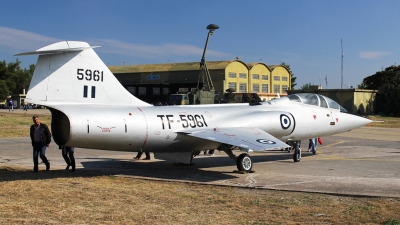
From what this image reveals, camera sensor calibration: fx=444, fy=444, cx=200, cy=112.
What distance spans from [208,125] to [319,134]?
5099 millimetres

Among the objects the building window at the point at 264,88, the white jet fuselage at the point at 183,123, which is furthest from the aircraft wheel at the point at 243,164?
the building window at the point at 264,88

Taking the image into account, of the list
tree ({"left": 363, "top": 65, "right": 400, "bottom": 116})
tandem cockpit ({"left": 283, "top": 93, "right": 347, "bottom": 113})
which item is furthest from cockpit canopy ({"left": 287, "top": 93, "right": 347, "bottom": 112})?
tree ({"left": 363, "top": 65, "right": 400, "bottom": 116})

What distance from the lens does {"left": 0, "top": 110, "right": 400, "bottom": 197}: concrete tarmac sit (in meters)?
10.9

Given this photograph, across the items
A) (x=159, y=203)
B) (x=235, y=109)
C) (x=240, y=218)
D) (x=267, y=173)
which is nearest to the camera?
(x=240, y=218)

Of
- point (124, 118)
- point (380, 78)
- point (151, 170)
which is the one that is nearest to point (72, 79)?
point (124, 118)

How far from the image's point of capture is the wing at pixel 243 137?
468 inches

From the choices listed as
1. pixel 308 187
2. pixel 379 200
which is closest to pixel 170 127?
pixel 308 187

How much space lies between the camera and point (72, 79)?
11.3 metres

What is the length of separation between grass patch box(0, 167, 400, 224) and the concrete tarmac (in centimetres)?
106

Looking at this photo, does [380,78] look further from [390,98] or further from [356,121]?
[356,121]

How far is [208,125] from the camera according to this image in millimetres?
13273

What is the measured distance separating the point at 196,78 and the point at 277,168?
40.9 meters

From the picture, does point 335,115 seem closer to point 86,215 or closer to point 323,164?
point 323,164

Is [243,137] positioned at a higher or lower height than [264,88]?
lower
